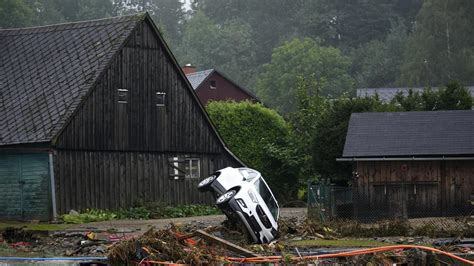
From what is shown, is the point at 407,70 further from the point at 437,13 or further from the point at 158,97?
the point at 158,97

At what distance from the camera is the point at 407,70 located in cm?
10144

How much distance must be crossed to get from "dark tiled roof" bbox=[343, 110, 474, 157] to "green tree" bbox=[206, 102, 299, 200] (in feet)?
40.3

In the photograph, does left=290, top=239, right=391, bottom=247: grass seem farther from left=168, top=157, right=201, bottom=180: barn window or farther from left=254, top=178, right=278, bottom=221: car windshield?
left=168, top=157, right=201, bottom=180: barn window

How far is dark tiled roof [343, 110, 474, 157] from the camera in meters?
39.3

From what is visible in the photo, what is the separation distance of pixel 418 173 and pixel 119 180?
35.5 feet

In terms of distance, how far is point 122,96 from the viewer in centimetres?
4128

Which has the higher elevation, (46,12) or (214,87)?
(46,12)

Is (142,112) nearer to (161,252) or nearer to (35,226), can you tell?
(35,226)

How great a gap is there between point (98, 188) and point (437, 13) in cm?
6771

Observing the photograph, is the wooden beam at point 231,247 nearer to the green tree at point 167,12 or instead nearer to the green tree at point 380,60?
the green tree at point 380,60

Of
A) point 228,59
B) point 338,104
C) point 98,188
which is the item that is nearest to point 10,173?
point 98,188

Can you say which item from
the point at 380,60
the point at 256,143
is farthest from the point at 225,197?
the point at 380,60

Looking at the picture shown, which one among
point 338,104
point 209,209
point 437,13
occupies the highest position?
point 437,13

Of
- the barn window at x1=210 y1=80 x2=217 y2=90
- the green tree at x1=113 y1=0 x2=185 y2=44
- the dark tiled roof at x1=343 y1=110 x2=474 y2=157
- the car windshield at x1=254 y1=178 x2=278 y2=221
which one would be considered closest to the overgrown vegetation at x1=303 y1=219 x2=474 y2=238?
the car windshield at x1=254 y1=178 x2=278 y2=221
